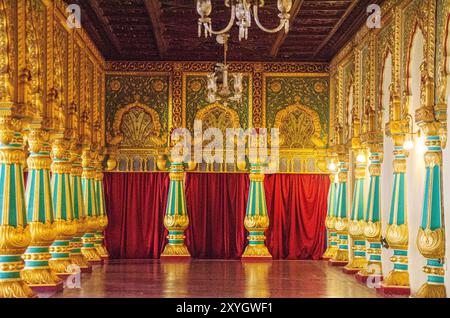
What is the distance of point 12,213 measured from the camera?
9.30m

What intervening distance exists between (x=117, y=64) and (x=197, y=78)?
1962mm

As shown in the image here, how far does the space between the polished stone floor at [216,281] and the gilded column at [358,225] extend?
1.21 feet

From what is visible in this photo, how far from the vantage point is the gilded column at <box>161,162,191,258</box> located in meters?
17.0

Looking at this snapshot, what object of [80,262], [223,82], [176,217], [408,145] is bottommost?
[80,262]

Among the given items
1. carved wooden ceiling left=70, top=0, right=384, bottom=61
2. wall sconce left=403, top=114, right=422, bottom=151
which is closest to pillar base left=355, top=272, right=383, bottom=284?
wall sconce left=403, top=114, right=422, bottom=151

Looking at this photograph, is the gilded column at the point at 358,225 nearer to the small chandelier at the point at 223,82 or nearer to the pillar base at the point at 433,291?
the small chandelier at the point at 223,82

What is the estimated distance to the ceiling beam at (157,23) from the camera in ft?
41.5

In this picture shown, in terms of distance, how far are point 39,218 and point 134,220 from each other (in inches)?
261

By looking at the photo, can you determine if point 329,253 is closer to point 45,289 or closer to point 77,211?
point 77,211

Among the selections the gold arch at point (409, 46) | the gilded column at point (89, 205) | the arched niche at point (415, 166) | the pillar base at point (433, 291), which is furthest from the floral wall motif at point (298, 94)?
the pillar base at point (433, 291)

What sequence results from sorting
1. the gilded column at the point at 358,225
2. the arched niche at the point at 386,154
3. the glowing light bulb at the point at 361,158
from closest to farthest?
1. the arched niche at the point at 386,154
2. the gilded column at the point at 358,225
3. the glowing light bulb at the point at 361,158

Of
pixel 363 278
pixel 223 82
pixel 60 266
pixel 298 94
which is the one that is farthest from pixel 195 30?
pixel 363 278

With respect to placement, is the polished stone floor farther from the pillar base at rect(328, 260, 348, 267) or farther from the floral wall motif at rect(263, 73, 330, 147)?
the floral wall motif at rect(263, 73, 330, 147)
